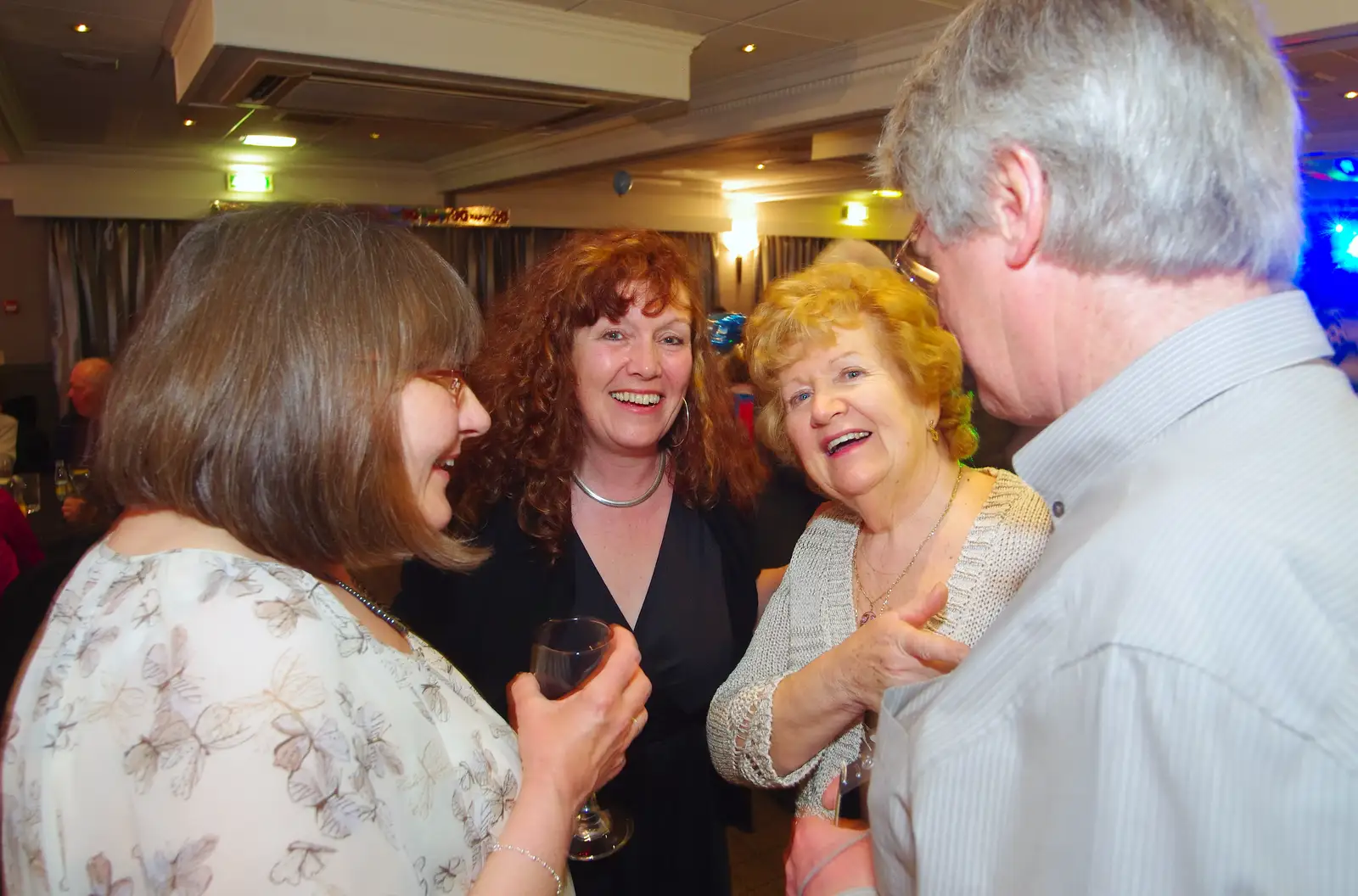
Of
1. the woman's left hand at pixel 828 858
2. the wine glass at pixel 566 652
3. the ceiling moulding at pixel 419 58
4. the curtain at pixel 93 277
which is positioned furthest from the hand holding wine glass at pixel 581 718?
the curtain at pixel 93 277

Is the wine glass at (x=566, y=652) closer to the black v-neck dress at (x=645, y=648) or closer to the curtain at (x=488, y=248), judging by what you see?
the black v-neck dress at (x=645, y=648)

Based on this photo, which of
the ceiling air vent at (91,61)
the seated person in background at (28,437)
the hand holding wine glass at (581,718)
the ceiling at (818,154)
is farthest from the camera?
the seated person in background at (28,437)

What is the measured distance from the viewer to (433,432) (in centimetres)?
104

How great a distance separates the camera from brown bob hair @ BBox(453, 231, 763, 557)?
2.00 meters

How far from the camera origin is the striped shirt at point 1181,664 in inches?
22.7

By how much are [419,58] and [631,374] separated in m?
3.30

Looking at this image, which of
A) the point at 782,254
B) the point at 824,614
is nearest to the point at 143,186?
the point at 782,254

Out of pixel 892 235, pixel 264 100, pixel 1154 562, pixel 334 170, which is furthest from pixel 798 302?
pixel 892 235

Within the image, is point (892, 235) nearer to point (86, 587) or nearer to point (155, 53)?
point (155, 53)

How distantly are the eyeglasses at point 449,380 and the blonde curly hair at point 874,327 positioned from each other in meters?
0.81

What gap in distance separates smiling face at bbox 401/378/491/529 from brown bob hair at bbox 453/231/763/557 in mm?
830

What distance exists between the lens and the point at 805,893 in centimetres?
117

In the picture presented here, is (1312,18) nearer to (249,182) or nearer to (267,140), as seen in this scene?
(267,140)

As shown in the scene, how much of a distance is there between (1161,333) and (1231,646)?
0.30 meters
